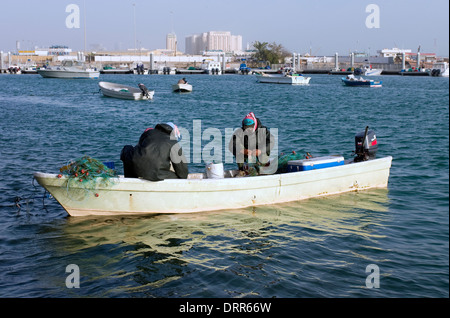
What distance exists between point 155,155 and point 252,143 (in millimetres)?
2644

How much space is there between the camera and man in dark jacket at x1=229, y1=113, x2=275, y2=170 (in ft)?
38.0

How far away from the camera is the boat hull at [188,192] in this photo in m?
10.1

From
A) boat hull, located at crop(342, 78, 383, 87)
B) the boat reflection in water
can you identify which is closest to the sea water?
the boat reflection in water

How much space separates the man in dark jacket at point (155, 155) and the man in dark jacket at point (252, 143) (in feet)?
6.31

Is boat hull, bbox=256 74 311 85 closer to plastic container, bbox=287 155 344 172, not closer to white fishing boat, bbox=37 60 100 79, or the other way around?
white fishing boat, bbox=37 60 100 79

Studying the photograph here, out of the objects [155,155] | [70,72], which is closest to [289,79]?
[70,72]

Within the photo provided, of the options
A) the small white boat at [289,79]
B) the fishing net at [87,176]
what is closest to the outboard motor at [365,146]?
the fishing net at [87,176]

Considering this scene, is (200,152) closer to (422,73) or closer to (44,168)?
(44,168)

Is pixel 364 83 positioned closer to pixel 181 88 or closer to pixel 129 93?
pixel 181 88

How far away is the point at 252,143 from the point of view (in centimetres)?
1166

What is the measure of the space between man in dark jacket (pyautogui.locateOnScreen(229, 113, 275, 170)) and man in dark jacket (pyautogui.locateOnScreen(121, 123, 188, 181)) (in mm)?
1924

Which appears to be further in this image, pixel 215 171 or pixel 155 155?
pixel 215 171

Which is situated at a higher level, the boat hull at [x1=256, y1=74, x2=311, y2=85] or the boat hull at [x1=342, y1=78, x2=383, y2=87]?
the boat hull at [x1=256, y1=74, x2=311, y2=85]
